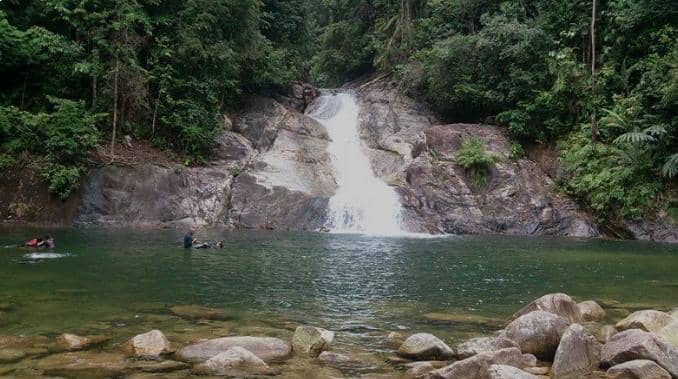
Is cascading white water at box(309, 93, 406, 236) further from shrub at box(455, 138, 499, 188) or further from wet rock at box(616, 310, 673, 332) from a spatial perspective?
wet rock at box(616, 310, 673, 332)

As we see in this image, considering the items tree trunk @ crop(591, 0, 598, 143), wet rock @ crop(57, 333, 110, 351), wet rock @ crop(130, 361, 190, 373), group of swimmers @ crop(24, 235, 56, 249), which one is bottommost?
wet rock @ crop(130, 361, 190, 373)

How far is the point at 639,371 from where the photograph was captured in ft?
20.7

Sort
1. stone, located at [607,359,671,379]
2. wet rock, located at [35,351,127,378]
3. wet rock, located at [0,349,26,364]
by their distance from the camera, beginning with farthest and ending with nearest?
wet rock, located at [0,349,26,364], wet rock, located at [35,351,127,378], stone, located at [607,359,671,379]

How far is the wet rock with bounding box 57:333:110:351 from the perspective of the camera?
7.54m

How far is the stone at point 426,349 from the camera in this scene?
24.6 feet

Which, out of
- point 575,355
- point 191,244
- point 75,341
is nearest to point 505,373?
point 575,355

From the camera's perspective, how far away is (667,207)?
23.7 metres

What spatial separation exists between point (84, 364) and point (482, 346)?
196 inches

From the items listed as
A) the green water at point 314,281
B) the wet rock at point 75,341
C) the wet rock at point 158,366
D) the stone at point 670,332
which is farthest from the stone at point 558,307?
the wet rock at point 75,341

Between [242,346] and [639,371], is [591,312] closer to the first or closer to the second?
[639,371]

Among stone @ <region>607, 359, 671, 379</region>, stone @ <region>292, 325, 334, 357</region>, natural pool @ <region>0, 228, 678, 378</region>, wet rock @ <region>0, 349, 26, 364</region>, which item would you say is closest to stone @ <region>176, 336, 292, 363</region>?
stone @ <region>292, 325, 334, 357</region>

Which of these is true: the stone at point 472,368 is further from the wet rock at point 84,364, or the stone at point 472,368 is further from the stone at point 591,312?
the wet rock at point 84,364

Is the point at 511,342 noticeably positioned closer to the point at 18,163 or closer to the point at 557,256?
the point at 557,256

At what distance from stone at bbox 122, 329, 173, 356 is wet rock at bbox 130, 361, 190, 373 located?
335mm
